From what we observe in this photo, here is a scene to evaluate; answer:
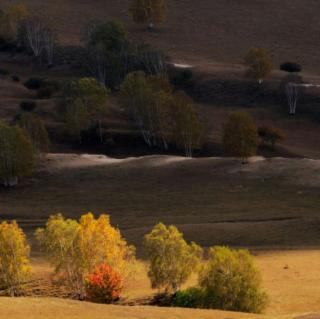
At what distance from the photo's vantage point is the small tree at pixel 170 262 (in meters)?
45.2

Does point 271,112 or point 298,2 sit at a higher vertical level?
point 298,2

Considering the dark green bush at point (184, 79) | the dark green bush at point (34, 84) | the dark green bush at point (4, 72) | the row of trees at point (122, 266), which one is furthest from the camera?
the dark green bush at point (4, 72)

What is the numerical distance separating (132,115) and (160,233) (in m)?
67.4

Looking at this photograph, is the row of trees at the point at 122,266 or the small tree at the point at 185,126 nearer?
the row of trees at the point at 122,266

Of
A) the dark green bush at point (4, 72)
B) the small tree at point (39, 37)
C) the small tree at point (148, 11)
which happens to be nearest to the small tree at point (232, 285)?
the dark green bush at point (4, 72)

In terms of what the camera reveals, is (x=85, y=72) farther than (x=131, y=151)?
Yes

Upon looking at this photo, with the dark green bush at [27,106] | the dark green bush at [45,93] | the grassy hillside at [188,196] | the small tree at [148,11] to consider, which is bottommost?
the grassy hillside at [188,196]

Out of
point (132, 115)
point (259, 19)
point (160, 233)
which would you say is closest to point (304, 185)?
point (160, 233)

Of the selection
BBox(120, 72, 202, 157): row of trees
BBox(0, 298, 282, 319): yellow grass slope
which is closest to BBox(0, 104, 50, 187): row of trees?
BBox(120, 72, 202, 157): row of trees

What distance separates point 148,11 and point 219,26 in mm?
14829

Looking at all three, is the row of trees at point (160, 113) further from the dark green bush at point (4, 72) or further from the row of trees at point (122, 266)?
the row of trees at point (122, 266)

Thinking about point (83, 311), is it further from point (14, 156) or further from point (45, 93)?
point (45, 93)

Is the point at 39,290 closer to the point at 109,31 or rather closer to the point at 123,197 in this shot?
the point at 123,197

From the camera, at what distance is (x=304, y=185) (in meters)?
75.2
